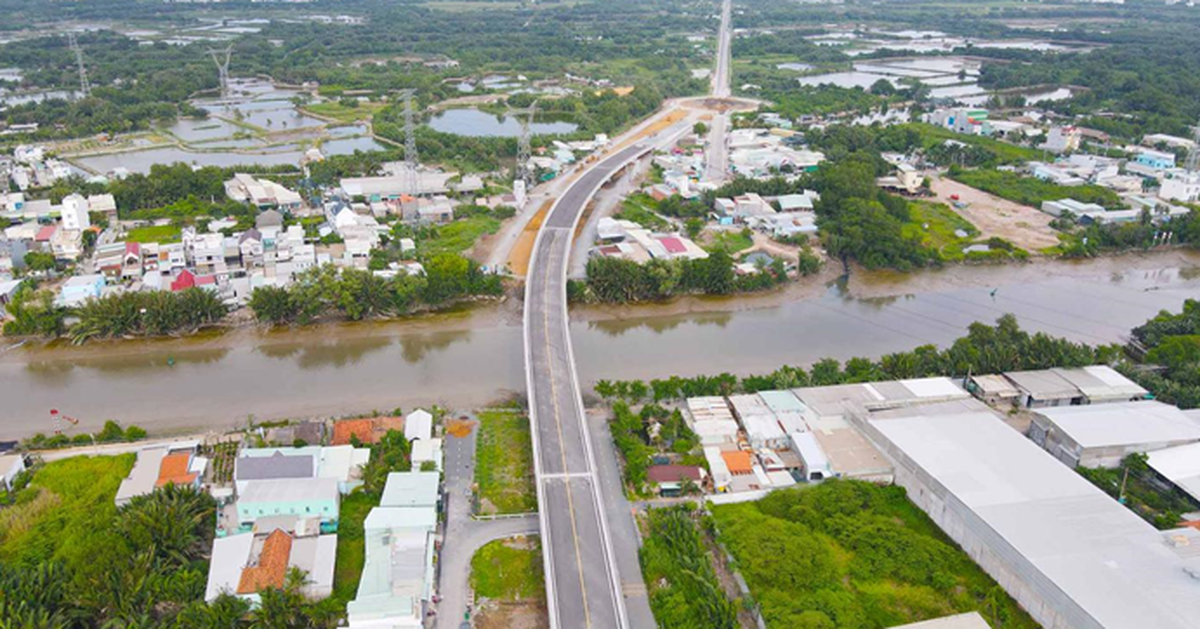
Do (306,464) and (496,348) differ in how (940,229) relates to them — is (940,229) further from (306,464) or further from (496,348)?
(306,464)

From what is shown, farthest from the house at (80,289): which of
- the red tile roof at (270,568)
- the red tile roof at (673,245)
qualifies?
the red tile roof at (673,245)

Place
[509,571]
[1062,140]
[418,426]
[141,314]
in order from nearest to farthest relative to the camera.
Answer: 1. [509,571]
2. [418,426]
3. [141,314]
4. [1062,140]

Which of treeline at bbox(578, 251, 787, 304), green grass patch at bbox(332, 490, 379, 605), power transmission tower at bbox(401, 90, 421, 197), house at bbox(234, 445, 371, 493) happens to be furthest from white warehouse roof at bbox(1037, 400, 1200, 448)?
power transmission tower at bbox(401, 90, 421, 197)

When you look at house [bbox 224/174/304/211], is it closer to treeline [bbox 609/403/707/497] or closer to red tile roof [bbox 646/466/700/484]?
treeline [bbox 609/403/707/497]

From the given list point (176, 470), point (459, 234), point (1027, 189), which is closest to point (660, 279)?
point (459, 234)

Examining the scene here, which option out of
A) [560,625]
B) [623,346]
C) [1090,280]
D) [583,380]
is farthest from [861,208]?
[560,625]

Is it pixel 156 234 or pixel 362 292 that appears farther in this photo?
pixel 156 234

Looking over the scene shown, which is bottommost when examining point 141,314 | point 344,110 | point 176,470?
point 176,470
